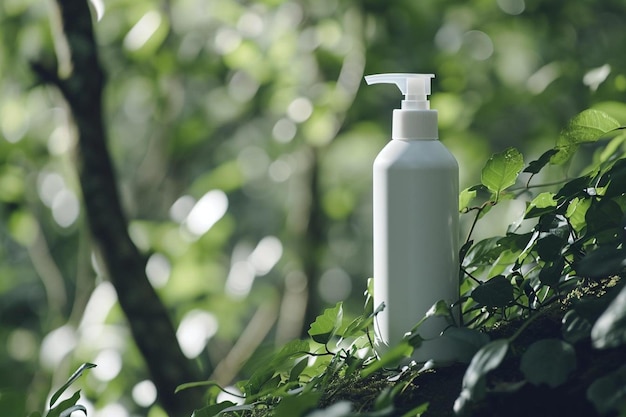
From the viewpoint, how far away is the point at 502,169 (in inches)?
22.8

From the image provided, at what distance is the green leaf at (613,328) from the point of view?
37 centimetres

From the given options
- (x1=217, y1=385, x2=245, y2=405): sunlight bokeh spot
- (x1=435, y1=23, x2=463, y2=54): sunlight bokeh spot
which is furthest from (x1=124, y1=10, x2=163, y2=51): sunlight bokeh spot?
(x1=217, y1=385, x2=245, y2=405): sunlight bokeh spot

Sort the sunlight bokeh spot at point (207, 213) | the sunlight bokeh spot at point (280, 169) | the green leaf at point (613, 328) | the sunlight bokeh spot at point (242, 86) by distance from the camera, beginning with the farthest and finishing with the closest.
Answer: the sunlight bokeh spot at point (280, 169)
the sunlight bokeh spot at point (242, 86)
the sunlight bokeh spot at point (207, 213)
the green leaf at point (613, 328)

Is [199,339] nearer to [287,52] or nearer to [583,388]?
[287,52]

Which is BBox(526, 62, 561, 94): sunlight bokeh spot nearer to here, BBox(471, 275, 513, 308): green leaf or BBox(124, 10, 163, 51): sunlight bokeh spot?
BBox(124, 10, 163, 51): sunlight bokeh spot

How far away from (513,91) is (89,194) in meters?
1.05

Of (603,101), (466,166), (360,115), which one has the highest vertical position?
(603,101)

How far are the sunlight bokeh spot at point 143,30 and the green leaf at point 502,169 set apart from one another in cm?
113

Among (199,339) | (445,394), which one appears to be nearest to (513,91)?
(199,339)

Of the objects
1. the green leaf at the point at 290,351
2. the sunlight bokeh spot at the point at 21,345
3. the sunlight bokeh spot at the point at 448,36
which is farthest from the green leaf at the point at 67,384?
the sunlight bokeh spot at the point at 21,345

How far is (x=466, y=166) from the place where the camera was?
182 cm

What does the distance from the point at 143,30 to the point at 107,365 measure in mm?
690

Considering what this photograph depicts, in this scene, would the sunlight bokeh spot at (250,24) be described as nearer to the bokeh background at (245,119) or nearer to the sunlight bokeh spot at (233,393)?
the bokeh background at (245,119)

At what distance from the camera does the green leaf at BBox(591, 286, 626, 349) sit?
370 millimetres
